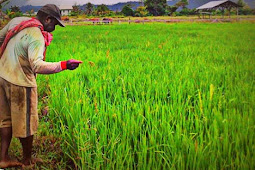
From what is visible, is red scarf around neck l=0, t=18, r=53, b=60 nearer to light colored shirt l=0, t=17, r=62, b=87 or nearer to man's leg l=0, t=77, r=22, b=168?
light colored shirt l=0, t=17, r=62, b=87

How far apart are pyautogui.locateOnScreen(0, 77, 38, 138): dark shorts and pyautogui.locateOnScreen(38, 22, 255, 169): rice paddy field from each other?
0.59 feet

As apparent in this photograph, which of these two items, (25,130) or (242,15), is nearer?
(25,130)

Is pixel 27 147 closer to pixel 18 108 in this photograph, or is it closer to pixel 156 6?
pixel 18 108

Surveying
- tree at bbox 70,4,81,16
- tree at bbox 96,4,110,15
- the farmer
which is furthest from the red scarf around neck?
tree at bbox 96,4,110,15

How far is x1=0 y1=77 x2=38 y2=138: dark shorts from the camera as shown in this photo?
94cm

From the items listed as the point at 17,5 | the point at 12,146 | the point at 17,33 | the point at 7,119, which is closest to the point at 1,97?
the point at 7,119

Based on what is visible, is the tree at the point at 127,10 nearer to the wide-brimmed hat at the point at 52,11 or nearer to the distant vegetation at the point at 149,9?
the distant vegetation at the point at 149,9

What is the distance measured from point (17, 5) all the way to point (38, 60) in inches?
23.0

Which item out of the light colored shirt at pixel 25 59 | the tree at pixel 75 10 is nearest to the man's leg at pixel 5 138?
the light colored shirt at pixel 25 59

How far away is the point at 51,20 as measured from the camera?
870mm

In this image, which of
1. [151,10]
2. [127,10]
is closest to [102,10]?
[127,10]

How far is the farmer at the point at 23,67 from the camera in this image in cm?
86

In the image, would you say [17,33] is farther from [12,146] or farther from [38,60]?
[12,146]

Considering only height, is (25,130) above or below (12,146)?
above
